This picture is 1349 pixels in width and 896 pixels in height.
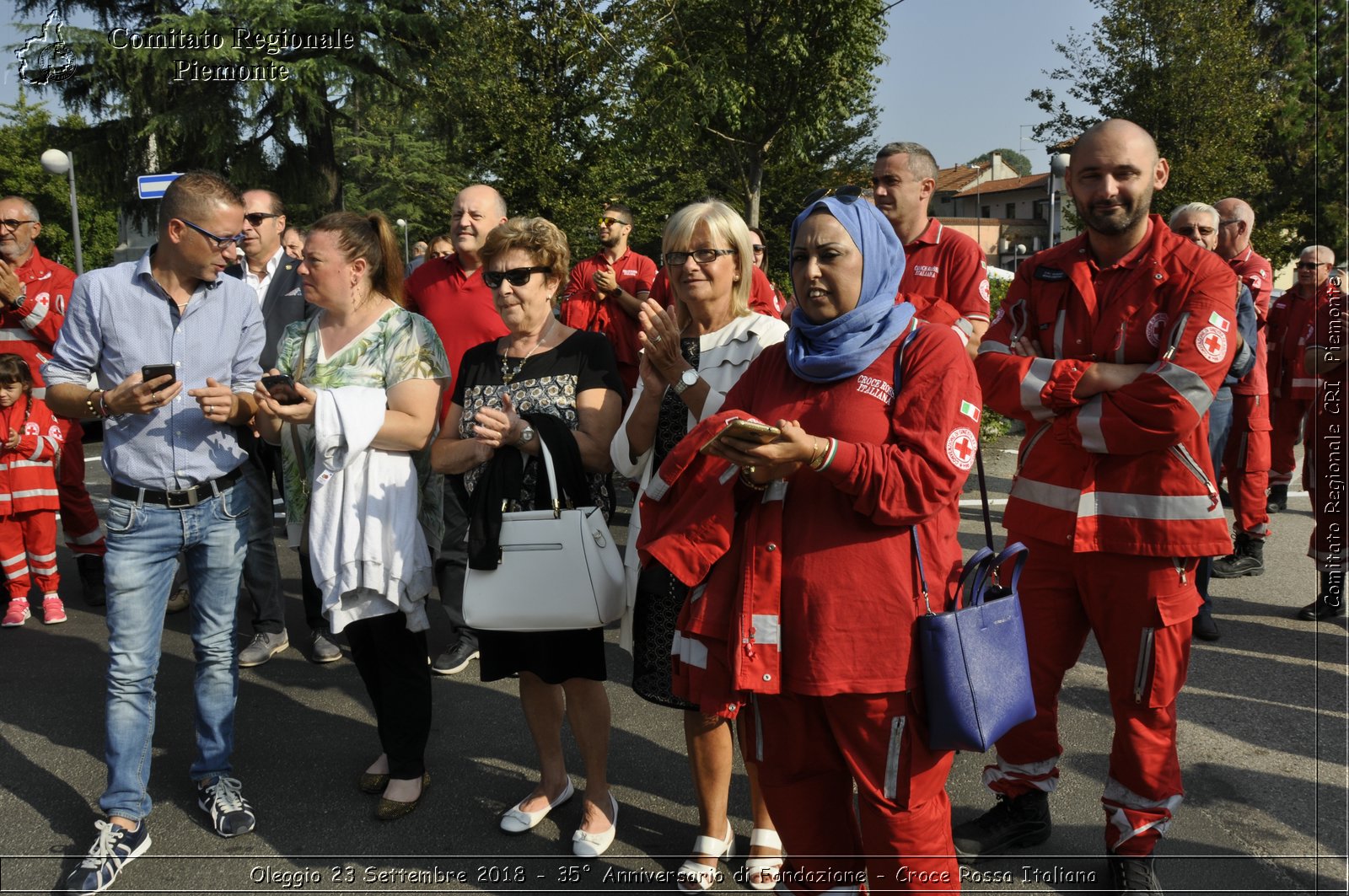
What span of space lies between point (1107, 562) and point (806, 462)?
147cm

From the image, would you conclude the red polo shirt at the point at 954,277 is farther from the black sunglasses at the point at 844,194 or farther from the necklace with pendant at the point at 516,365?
the black sunglasses at the point at 844,194

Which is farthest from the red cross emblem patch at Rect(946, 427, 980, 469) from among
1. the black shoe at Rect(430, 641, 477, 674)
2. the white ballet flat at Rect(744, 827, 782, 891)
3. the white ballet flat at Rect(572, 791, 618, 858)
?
the black shoe at Rect(430, 641, 477, 674)

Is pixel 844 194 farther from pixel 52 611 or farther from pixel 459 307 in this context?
pixel 52 611

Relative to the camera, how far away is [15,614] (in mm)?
5875

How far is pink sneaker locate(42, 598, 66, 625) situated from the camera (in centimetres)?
588

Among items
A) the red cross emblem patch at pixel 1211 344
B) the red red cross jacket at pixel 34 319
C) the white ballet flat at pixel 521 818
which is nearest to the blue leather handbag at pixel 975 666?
the red cross emblem patch at pixel 1211 344

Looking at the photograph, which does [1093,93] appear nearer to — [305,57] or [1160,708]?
[305,57]

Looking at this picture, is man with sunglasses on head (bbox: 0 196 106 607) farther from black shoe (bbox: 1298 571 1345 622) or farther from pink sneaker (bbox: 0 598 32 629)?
black shoe (bbox: 1298 571 1345 622)

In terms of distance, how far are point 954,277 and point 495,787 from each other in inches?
120

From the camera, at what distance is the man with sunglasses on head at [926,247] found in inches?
180

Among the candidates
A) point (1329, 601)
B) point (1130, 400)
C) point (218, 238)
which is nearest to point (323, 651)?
point (218, 238)

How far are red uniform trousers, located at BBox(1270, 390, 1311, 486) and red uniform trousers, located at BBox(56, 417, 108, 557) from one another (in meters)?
8.85

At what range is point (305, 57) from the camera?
21.2 m

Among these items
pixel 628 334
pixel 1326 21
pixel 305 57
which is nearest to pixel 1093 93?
pixel 1326 21
